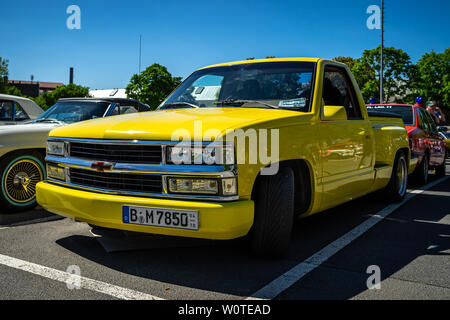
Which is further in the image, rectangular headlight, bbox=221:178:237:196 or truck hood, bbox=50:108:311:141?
truck hood, bbox=50:108:311:141

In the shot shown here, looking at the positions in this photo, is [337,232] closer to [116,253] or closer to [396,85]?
[116,253]

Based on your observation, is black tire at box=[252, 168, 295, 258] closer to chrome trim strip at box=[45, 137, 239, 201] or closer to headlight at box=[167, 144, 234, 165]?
chrome trim strip at box=[45, 137, 239, 201]

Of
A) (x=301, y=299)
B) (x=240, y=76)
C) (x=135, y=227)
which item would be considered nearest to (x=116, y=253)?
(x=135, y=227)

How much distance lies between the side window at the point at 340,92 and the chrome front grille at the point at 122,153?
203 centimetres

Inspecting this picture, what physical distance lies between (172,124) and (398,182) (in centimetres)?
440

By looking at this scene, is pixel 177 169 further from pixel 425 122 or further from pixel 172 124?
pixel 425 122

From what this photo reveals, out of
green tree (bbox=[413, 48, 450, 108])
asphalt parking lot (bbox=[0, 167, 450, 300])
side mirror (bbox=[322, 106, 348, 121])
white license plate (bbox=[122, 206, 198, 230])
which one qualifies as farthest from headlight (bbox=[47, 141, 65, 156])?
green tree (bbox=[413, 48, 450, 108])

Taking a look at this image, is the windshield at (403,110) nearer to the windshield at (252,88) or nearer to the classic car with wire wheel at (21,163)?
the windshield at (252,88)

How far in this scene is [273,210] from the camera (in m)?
3.41

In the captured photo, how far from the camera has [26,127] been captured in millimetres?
5703

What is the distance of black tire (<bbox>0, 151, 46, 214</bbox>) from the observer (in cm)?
538

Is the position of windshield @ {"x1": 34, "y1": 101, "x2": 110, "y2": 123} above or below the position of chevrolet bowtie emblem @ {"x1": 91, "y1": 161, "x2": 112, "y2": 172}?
above

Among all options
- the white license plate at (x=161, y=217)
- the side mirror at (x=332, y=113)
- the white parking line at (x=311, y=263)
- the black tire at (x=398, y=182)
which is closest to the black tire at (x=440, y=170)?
the black tire at (x=398, y=182)

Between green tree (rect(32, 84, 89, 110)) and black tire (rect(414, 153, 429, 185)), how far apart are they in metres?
73.7
